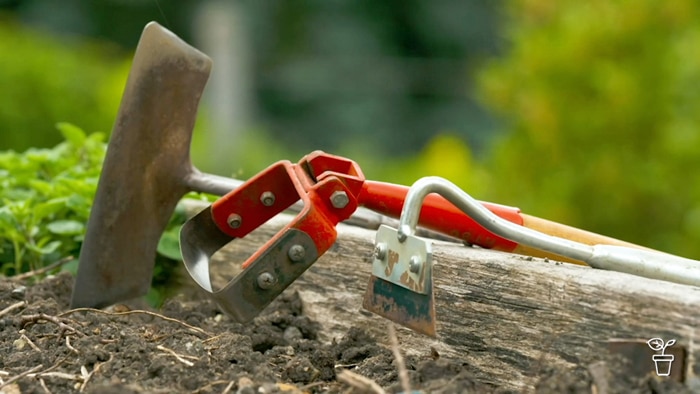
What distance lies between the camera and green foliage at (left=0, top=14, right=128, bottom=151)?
6.03m

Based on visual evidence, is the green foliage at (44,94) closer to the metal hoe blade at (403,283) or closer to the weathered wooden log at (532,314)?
the weathered wooden log at (532,314)

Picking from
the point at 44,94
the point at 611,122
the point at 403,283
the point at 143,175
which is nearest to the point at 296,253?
the point at 403,283

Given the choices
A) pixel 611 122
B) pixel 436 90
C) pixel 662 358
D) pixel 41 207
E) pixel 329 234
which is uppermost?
pixel 436 90

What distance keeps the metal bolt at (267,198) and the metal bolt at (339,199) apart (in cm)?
19

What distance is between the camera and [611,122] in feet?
14.6

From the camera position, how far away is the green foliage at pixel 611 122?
4285 millimetres

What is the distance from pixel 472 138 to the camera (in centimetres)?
889

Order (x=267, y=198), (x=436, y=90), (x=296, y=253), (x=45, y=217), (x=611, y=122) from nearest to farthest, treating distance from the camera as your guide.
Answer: (x=296, y=253) → (x=267, y=198) → (x=45, y=217) → (x=611, y=122) → (x=436, y=90)

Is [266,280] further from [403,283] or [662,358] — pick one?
[662,358]

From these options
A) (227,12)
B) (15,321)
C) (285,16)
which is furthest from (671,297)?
(285,16)

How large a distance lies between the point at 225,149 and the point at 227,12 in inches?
54.9

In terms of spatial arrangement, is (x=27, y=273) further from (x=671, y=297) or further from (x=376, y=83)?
(x=376, y=83)

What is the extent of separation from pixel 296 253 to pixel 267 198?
0.22m

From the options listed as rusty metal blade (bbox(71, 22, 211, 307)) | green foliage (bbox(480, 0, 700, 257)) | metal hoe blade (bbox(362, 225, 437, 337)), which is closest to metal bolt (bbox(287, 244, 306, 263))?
metal hoe blade (bbox(362, 225, 437, 337))
